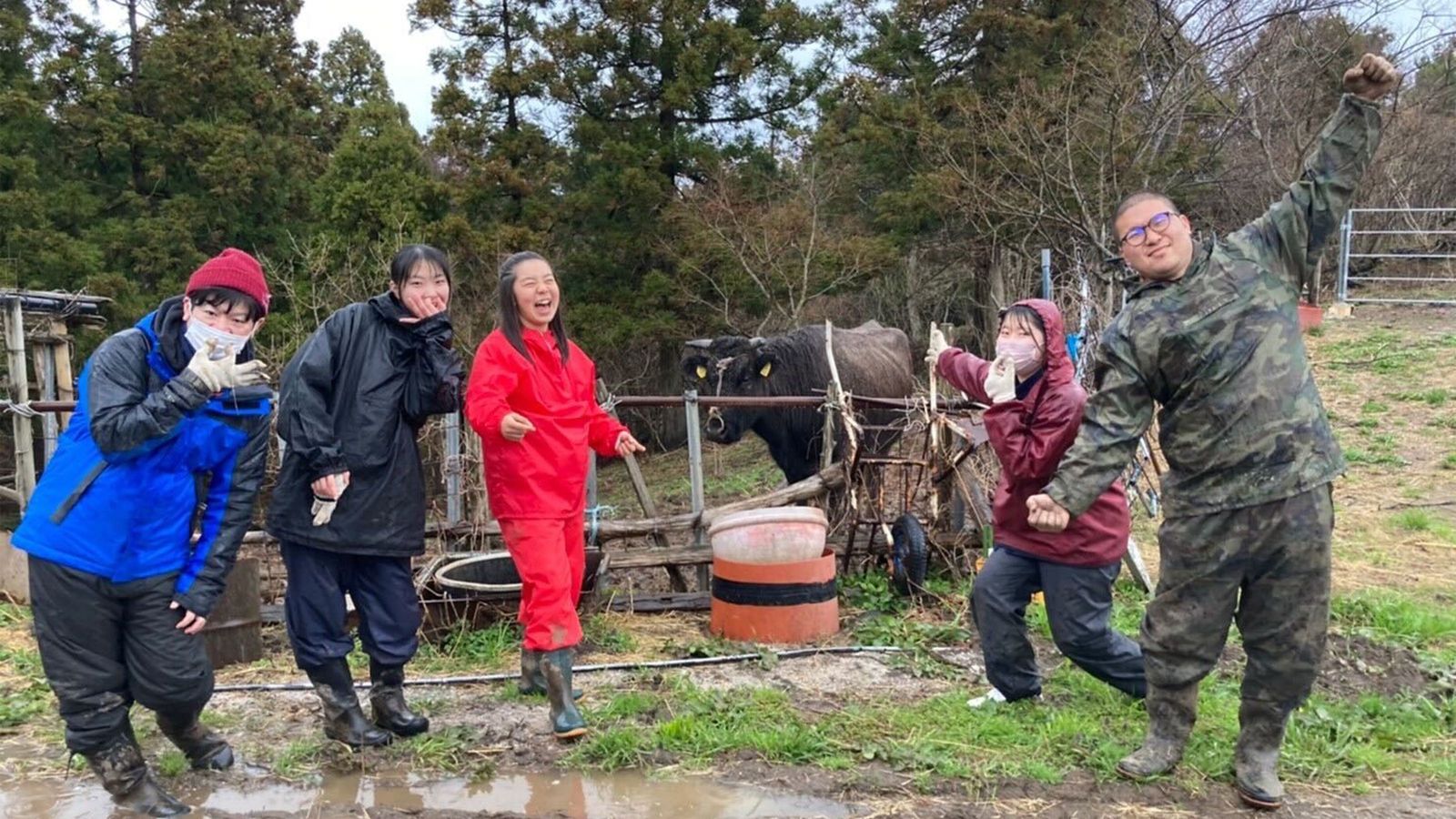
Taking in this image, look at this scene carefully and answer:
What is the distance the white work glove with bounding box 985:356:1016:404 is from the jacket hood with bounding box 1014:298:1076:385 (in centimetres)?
12

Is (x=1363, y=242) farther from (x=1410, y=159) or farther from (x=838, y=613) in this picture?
(x=838, y=613)

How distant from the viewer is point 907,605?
525cm

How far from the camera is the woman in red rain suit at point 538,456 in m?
3.56

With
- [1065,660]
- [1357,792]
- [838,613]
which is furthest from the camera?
[838,613]

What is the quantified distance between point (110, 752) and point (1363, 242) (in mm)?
20154

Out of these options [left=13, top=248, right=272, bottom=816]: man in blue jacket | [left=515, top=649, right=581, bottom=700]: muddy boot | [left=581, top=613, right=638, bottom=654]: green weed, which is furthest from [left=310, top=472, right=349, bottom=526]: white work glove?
[left=581, top=613, right=638, bottom=654]: green weed

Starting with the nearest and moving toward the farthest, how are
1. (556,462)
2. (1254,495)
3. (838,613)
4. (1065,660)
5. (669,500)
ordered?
(1254,495)
(556,462)
(1065,660)
(838,613)
(669,500)

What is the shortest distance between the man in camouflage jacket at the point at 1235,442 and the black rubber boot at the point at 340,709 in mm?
2401

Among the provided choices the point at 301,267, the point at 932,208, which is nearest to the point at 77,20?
the point at 301,267

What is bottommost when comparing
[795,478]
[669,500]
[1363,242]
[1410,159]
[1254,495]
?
[669,500]

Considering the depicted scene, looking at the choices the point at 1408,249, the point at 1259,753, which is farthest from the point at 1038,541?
the point at 1408,249

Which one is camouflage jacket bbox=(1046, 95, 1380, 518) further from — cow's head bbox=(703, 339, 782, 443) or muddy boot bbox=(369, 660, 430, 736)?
cow's head bbox=(703, 339, 782, 443)

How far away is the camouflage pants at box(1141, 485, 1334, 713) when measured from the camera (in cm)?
293

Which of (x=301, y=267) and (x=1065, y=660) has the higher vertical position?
(x=301, y=267)
